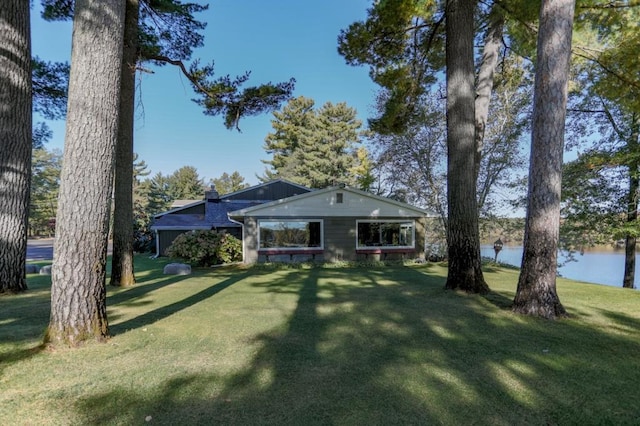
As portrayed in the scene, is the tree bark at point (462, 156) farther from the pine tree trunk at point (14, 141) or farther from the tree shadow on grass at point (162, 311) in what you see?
the pine tree trunk at point (14, 141)

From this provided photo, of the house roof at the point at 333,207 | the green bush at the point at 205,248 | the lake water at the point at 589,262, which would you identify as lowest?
the lake water at the point at 589,262

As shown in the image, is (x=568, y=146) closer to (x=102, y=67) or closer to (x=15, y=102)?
(x=102, y=67)

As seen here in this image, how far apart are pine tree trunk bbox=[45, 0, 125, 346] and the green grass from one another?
0.34 meters

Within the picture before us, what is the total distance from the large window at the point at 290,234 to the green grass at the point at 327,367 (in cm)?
901

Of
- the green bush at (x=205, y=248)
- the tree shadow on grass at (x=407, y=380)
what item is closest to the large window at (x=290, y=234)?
the green bush at (x=205, y=248)

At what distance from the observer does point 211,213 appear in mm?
20844

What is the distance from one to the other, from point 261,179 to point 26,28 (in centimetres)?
3836

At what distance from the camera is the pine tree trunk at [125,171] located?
7371 mm

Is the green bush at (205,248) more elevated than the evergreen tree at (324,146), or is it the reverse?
the evergreen tree at (324,146)

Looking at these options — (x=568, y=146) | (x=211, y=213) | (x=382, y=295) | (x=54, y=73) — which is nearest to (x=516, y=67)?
(x=568, y=146)

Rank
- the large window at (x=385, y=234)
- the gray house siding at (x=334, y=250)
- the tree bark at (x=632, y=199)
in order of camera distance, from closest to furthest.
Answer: the tree bark at (x=632, y=199), the gray house siding at (x=334, y=250), the large window at (x=385, y=234)

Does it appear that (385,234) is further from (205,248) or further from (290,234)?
(205,248)

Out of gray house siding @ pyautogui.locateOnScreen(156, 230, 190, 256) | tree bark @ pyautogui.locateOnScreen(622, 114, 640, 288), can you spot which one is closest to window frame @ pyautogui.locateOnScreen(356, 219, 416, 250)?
tree bark @ pyautogui.locateOnScreen(622, 114, 640, 288)

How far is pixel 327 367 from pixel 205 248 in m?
10.8
